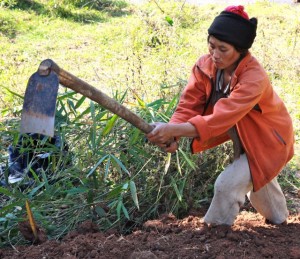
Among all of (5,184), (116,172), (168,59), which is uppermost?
(168,59)

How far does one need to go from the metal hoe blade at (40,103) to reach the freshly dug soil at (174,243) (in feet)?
2.40

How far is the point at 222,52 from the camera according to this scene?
8.58ft

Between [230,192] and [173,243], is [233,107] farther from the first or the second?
[173,243]

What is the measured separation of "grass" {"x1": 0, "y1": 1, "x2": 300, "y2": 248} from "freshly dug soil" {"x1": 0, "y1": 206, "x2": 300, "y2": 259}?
0.56ft

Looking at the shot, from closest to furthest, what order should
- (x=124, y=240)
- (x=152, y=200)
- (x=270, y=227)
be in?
(x=124, y=240), (x=270, y=227), (x=152, y=200)

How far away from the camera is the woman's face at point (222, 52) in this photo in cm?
261

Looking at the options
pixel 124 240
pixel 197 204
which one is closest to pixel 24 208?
pixel 124 240

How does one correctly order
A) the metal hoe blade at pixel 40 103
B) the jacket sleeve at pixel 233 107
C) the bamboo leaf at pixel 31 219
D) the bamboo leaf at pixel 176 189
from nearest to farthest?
the metal hoe blade at pixel 40 103 < the jacket sleeve at pixel 233 107 < the bamboo leaf at pixel 31 219 < the bamboo leaf at pixel 176 189

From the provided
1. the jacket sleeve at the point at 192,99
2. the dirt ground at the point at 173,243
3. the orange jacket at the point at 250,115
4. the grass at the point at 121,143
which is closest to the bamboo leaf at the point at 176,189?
the grass at the point at 121,143

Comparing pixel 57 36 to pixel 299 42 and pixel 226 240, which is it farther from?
pixel 226 240

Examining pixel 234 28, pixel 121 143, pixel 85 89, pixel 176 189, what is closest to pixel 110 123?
pixel 121 143

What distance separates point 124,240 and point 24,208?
704 millimetres

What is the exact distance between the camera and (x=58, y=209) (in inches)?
125

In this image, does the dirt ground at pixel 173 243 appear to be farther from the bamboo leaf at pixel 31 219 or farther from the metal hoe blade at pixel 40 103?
the metal hoe blade at pixel 40 103
